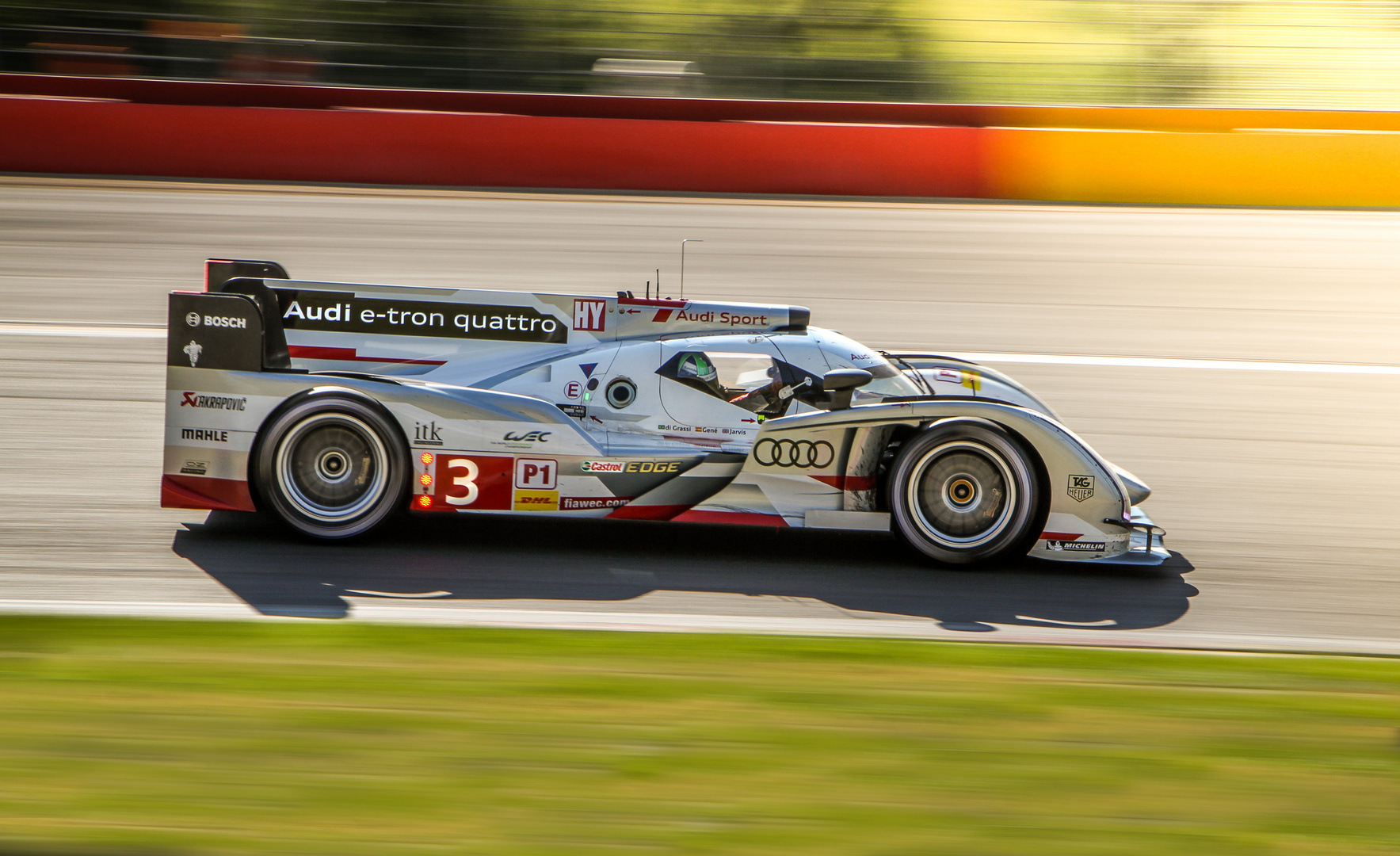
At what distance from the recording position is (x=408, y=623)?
5.48 m

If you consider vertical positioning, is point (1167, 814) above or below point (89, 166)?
below

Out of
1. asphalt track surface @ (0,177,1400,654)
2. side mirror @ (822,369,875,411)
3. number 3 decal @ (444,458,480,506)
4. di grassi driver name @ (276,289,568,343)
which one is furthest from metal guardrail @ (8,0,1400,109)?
number 3 decal @ (444,458,480,506)

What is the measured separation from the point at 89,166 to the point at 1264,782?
1675 cm

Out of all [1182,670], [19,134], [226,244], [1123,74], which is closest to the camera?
[1182,670]

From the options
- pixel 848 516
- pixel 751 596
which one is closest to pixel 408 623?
pixel 751 596

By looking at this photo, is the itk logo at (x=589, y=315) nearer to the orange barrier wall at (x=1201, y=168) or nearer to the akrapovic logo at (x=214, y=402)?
the akrapovic logo at (x=214, y=402)

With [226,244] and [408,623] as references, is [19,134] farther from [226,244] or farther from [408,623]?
[408,623]

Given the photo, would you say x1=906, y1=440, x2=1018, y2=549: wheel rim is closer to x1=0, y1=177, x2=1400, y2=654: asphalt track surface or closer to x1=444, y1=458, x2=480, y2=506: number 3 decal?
x1=0, y1=177, x2=1400, y2=654: asphalt track surface

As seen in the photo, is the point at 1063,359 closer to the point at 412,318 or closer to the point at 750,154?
the point at 412,318

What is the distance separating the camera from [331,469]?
6598mm

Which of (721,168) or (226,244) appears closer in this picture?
(226,244)

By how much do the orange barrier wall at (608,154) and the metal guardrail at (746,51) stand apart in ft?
4.09

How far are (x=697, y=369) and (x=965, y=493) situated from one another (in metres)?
1.48

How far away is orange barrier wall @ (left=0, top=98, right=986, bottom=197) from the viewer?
17.4m
